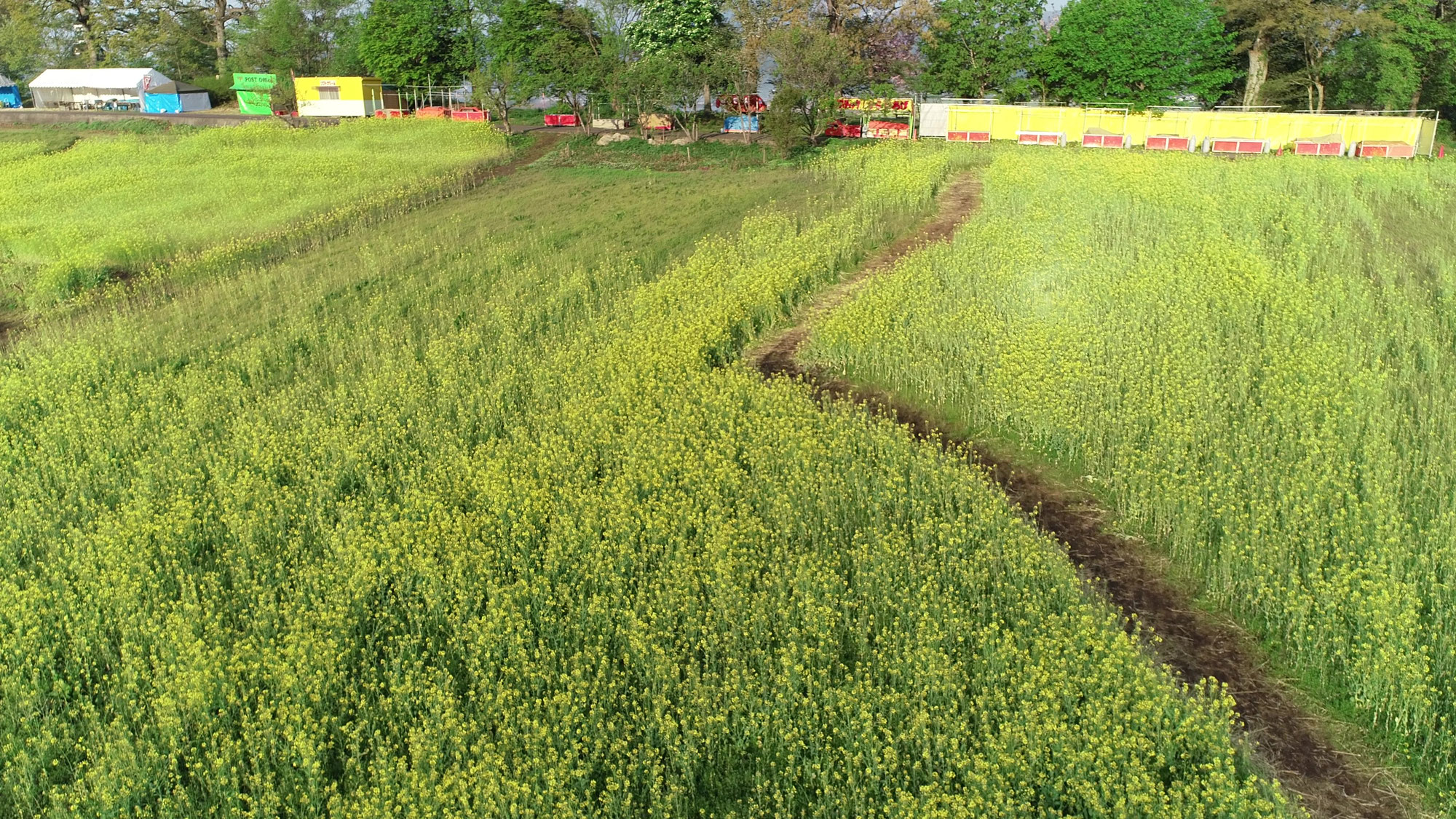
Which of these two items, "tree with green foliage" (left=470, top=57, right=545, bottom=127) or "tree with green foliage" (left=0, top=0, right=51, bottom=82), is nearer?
"tree with green foliage" (left=470, top=57, right=545, bottom=127)

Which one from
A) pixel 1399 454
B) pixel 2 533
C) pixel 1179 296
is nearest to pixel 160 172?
pixel 2 533

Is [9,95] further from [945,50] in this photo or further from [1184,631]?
[1184,631]

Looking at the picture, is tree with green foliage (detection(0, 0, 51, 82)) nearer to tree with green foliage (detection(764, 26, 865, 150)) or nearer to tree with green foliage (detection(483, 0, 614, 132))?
tree with green foliage (detection(483, 0, 614, 132))

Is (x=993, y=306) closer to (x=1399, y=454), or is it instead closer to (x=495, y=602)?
(x=1399, y=454)

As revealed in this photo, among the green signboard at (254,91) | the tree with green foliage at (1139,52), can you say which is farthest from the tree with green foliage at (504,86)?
the tree with green foliage at (1139,52)

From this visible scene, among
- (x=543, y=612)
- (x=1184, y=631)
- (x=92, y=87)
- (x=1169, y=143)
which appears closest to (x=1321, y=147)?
(x=1169, y=143)

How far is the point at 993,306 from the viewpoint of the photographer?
14.6 meters

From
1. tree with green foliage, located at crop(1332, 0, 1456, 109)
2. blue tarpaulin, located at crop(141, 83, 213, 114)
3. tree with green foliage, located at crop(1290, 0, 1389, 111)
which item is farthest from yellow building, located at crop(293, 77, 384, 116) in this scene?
tree with green foliage, located at crop(1332, 0, 1456, 109)

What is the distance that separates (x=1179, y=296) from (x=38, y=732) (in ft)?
→ 47.4

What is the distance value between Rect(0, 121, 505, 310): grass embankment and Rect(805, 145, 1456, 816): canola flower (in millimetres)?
17318

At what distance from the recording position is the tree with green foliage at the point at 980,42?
4356 cm

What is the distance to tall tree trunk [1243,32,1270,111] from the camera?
42844mm

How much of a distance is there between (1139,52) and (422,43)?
115ft

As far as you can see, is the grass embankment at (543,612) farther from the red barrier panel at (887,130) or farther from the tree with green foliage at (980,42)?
the tree with green foliage at (980,42)
